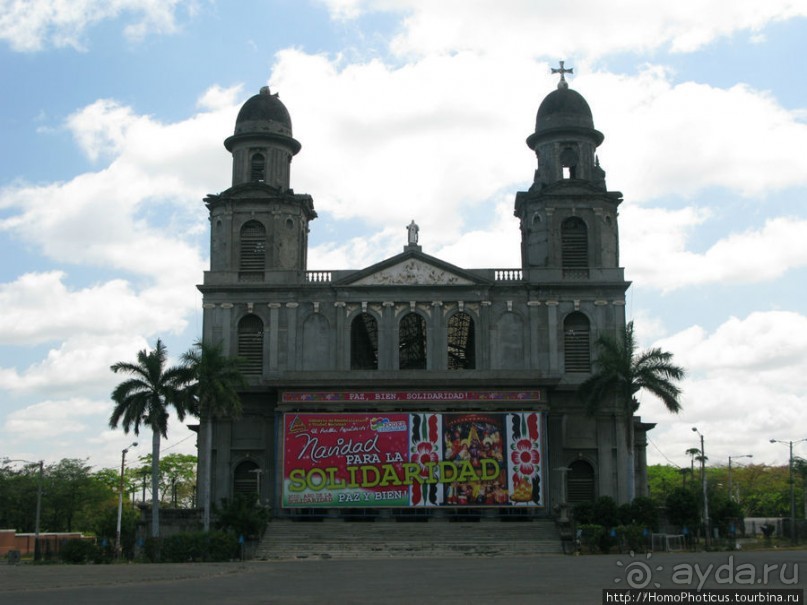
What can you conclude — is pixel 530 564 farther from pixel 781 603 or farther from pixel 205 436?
pixel 205 436

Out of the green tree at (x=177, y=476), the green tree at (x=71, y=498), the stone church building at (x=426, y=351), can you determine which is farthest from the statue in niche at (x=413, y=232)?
the green tree at (x=177, y=476)

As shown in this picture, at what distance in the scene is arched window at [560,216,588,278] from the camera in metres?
61.1

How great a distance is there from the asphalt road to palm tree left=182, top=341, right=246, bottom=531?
46.7ft

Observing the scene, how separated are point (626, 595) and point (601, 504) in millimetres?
29176

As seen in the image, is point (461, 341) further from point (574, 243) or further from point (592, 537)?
point (592, 537)

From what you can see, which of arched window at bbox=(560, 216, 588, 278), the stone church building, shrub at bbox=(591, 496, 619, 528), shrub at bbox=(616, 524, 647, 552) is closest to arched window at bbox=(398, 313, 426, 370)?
the stone church building

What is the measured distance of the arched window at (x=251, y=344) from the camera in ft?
196

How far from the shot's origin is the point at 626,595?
71.4 ft

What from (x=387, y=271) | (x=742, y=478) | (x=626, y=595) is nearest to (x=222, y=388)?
(x=387, y=271)

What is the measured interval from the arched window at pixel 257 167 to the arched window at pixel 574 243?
58.7 feet

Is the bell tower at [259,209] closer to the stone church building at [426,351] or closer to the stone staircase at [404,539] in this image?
the stone church building at [426,351]

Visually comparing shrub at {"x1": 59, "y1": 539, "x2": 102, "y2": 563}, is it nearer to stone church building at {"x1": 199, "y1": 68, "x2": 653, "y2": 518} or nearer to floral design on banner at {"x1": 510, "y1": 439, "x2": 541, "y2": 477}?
stone church building at {"x1": 199, "y1": 68, "x2": 653, "y2": 518}

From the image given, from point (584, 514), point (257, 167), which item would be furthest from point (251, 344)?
point (584, 514)

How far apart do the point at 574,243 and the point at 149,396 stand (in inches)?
998
